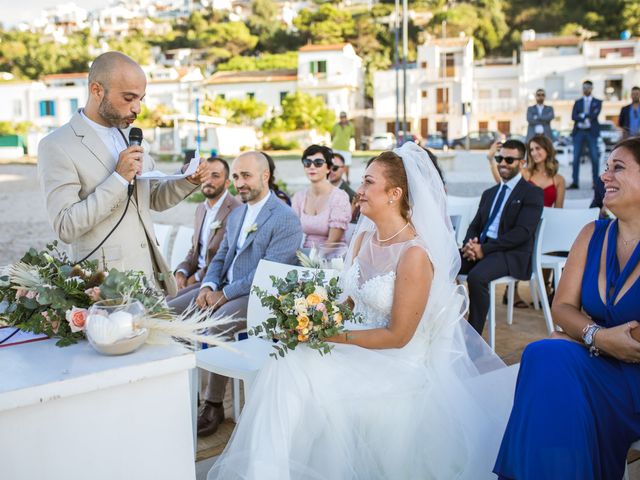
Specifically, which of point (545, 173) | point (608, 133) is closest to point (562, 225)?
point (545, 173)

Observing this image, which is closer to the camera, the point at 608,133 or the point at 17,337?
the point at 17,337

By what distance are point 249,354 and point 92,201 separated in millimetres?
1126

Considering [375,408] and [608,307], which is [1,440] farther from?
[608,307]

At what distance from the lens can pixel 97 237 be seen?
2.76 metres

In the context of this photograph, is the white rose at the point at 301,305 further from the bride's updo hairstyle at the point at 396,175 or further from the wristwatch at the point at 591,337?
the wristwatch at the point at 591,337

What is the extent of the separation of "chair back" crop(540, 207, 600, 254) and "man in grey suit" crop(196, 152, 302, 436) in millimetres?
2217

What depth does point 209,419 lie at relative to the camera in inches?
139

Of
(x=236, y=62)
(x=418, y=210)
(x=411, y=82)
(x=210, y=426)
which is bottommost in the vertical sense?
(x=210, y=426)

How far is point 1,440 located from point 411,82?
51.3 m

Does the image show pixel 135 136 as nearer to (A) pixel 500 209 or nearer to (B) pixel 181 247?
(B) pixel 181 247

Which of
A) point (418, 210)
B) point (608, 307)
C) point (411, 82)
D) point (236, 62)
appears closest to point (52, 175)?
point (418, 210)

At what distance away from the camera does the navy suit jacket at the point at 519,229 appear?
4715mm

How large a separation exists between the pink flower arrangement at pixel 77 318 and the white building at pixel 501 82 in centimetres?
4633

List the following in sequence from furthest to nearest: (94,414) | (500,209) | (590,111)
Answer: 1. (590,111)
2. (500,209)
3. (94,414)
